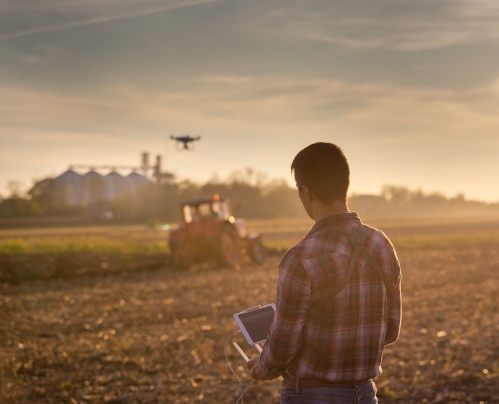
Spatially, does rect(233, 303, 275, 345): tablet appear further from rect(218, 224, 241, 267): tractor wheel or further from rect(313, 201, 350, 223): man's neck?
rect(218, 224, 241, 267): tractor wheel

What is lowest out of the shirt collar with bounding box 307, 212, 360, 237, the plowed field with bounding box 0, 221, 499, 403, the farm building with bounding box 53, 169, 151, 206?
the plowed field with bounding box 0, 221, 499, 403

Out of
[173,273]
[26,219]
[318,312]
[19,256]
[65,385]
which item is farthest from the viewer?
[26,219]

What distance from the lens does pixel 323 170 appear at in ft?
8.32

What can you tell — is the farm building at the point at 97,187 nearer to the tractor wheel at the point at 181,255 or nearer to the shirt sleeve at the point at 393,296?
the tractor wheel at the point at 181,255

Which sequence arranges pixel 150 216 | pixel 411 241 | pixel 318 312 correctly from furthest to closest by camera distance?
pixel 150 216, pixel 411 241, pixel 318 312

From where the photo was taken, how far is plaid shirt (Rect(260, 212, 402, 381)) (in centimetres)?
246

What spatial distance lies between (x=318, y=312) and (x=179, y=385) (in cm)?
478

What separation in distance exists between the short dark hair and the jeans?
27.6 inches

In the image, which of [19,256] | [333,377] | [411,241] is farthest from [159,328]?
[411,241]

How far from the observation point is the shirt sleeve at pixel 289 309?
2.44 meters

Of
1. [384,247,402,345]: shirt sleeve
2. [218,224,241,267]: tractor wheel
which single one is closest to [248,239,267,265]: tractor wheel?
[218,224,241,267]: tractor wheel

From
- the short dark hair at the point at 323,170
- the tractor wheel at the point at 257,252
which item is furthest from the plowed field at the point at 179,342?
the tractor wheel at the point at 257,252

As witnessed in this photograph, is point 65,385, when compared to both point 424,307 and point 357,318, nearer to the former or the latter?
point 357,318

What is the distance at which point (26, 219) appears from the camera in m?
41.8
